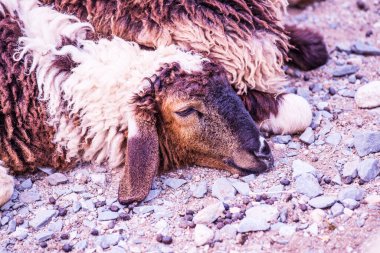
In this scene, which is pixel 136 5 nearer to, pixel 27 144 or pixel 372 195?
pixel 27 144

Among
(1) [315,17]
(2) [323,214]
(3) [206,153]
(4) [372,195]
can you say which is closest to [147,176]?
(3) [206,153]

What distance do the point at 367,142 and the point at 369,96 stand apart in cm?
61

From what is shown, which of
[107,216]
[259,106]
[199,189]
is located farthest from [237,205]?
[259,106]

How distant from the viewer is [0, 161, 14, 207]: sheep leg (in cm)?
A: 362

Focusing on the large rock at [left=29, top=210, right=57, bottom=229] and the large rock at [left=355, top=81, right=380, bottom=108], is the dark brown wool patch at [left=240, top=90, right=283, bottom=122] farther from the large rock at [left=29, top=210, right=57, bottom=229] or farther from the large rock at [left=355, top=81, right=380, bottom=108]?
the large rock at [left=29, top=210, right=57, bottom=229]

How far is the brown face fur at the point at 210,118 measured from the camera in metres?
3.63

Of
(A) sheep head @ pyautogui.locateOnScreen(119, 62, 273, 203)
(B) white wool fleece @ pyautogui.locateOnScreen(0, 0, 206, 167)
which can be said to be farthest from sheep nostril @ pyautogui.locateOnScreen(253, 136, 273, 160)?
(B) white wool fleece @ pyautogui.locateOnScreen(0, 0, 206, 167)

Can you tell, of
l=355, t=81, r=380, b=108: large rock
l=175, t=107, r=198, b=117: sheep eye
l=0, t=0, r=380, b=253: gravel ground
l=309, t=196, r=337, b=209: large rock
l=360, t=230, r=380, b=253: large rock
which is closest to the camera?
l=360, t=230, r=380, b=253: large rock

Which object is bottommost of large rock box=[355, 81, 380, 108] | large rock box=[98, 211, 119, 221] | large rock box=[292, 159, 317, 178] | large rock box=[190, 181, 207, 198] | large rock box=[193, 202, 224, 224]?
large rock box=[98, 211, 119, 221]

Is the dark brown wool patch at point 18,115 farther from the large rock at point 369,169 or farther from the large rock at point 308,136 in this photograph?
the large rock at point 369,169

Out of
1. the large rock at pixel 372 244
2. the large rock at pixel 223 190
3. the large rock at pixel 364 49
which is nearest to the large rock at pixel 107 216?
the large rock at pixel 223 190

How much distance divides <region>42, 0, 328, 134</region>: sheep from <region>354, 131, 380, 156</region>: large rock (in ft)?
1.42

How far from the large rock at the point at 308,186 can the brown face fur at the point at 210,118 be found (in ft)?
0.81

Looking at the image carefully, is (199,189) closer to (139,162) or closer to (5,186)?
(139,162)
